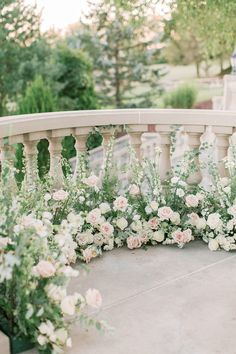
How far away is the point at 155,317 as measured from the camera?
3.20 m

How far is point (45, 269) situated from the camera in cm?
271

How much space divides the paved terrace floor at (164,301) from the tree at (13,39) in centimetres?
1694

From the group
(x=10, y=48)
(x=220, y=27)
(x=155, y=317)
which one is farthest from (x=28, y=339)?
(x=10, y=48)

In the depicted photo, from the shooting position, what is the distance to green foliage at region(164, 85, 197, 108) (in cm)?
2778

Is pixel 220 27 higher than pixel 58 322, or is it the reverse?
pixel 220 27

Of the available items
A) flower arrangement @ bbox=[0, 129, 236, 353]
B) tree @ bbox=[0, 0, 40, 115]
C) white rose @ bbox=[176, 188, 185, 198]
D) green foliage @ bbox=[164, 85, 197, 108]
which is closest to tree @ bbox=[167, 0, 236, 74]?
flower arrangement @ bbox=[0, 129, 236, 353]

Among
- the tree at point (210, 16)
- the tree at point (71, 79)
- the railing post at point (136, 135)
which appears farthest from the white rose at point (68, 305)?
the tree at point (71, 79)

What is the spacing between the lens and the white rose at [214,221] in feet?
14.3

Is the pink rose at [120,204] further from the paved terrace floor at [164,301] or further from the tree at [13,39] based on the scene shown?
the tree at [13,39]

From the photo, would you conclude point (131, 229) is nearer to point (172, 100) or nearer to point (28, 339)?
point (28, 339)

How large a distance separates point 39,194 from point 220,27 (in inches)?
347

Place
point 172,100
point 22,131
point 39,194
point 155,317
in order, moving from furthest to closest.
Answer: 1. point 172,100
2. point 22,131
3. point 39,194
4. point 155,317

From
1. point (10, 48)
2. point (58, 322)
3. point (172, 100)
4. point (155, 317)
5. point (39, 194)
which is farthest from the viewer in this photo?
point (172, 100)

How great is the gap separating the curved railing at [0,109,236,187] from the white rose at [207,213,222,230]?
0.59m
